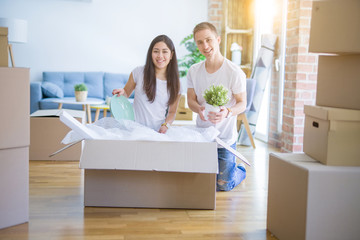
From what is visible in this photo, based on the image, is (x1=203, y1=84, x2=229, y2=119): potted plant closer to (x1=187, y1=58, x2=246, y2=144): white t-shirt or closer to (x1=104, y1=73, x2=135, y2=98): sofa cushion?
(x1=187, y1=58, x2=246, y2=144): white t-shirt

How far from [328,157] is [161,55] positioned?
52.7 inches

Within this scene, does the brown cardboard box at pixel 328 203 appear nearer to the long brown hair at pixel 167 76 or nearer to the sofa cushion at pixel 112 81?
the long brown hair at pixel 167 76

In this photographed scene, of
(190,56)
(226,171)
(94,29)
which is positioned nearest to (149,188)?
(226,171)

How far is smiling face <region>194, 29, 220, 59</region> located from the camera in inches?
110

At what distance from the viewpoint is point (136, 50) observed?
22.5 ft

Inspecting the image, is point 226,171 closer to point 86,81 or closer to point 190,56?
point 190,56

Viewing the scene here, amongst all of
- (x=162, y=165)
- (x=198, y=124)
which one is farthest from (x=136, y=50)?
(x=162, y=165)

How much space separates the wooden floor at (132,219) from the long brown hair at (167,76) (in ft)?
2.46

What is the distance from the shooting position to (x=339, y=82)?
2.02m

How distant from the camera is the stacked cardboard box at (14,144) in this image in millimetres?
2066

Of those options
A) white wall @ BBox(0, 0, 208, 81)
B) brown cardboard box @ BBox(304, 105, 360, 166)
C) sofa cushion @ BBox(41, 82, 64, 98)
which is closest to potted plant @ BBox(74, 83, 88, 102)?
sofa cushion @ BBox(41, 82, 64, 98)

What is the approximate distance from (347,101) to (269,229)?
73 centimetres

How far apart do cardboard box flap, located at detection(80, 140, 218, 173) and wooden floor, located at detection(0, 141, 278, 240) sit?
0.28 metres

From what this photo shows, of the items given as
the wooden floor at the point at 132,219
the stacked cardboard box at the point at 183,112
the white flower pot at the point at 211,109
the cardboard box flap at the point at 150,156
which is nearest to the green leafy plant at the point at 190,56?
the stacked cardboard box at the point at 183,112
